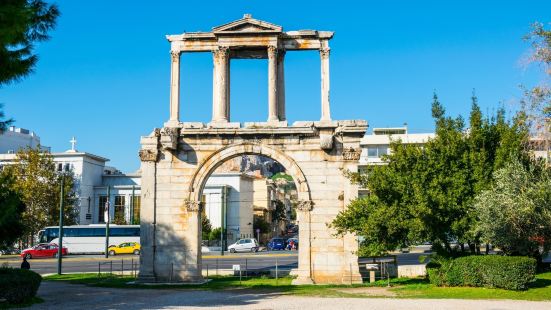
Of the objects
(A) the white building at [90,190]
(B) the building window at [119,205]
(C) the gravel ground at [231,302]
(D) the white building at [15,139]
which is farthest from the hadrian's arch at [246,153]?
(D) the white building at [15,139]

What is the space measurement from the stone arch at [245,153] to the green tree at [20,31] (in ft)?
34.1

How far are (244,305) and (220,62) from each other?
13.0 metres

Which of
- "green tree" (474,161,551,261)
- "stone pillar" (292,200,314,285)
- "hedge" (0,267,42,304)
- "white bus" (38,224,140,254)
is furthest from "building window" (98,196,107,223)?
"green tree" (474,161,551,261)

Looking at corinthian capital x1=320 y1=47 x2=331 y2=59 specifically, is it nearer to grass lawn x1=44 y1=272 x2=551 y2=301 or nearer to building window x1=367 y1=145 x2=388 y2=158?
grass lawn x1=44 y1=272 x2=551 y2=301

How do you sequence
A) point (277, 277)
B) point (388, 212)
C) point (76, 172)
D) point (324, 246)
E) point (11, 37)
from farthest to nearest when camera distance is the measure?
point (76, 172) → point (277, 277) → point (324, 246) → point (388, 212) → point (11, 37)

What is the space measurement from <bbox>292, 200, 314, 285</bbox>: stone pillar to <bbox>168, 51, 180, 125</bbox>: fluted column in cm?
742

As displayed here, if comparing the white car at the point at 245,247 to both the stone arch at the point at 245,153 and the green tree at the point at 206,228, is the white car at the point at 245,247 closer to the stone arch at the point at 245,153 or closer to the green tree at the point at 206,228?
the green tree at the point at 206,228

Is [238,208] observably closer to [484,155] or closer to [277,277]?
[277,277]

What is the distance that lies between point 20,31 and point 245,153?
47.2 feet

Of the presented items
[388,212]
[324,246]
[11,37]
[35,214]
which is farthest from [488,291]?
[35,214]

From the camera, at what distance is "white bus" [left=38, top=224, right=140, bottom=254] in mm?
57188

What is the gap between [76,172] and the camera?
244ft

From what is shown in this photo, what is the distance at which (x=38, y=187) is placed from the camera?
6088 cm

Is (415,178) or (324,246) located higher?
(415,178)
